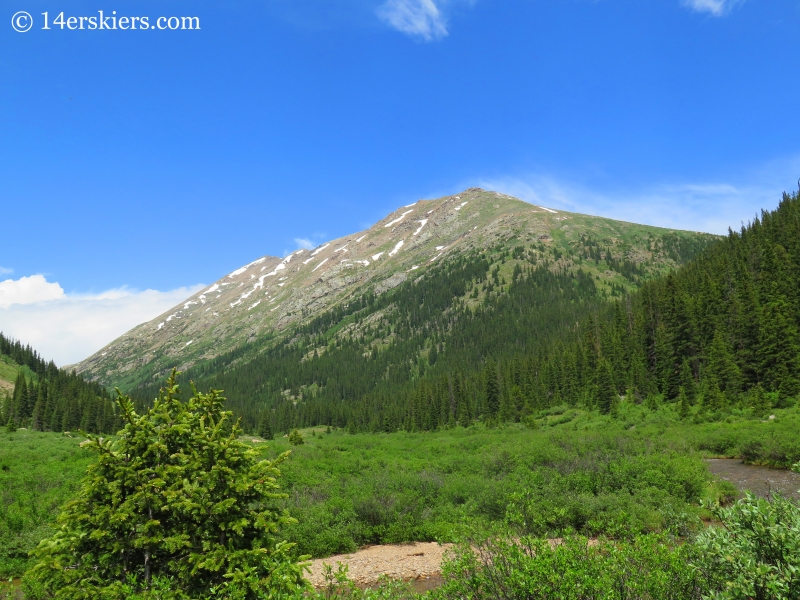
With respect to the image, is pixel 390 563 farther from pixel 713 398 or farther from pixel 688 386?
pixel 688 386

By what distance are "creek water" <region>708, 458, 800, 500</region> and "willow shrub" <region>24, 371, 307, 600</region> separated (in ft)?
88.9

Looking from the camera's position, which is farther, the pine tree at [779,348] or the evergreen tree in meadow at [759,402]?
the pine tree at [779,348]

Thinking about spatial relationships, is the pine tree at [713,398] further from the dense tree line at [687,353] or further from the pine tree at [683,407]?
the pine tree at [683,407]

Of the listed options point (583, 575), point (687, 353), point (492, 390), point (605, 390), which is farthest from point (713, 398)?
point (583, 575)

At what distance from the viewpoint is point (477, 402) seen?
329 feet

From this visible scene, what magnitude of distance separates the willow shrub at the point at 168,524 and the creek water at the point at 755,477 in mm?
27090

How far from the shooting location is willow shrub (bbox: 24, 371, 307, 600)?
7.73m

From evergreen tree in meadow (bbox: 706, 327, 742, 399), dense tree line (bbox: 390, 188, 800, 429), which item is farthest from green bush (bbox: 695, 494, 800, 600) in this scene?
evergreen tree in meadow (bbox: 706, 327, 742, 399)

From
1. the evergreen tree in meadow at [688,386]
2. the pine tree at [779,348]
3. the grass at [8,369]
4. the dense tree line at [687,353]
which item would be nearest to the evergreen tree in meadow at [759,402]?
the dense tree line at [687,353]

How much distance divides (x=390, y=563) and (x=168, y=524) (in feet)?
40.8

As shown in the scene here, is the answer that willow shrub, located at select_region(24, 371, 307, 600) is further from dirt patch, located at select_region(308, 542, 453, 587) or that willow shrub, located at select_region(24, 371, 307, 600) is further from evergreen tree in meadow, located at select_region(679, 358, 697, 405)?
evergreen tree in meadow, located at select_region(679, 358, 697, 405)

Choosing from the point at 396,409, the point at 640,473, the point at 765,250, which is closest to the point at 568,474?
the point at 640,473

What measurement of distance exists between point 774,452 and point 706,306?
45.9 m

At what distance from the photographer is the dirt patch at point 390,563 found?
54.7ft
